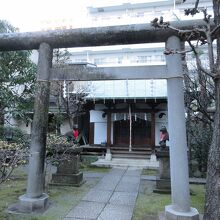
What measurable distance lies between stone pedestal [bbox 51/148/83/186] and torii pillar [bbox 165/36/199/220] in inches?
155

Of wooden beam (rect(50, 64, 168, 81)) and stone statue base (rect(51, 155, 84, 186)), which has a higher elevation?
wooden beam (rect(50, 64, 168, 81))

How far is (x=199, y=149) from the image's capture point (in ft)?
36.8

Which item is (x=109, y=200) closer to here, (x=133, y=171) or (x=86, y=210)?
(x=86, y=210)

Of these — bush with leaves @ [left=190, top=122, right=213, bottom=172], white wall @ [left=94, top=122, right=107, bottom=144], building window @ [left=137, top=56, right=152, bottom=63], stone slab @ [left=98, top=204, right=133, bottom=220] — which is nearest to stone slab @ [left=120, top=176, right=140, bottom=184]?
bush with leaves @ [left=190, top=122, right=213, bottom=172]

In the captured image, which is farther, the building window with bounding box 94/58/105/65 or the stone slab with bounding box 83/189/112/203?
the building window with bounding box 94/58/105/65

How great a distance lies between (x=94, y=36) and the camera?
6.73 meters

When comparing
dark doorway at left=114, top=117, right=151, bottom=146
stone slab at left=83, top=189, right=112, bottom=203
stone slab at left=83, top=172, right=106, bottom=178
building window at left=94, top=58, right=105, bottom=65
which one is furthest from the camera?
building window at left=94, top=58, right=105, bottom=65

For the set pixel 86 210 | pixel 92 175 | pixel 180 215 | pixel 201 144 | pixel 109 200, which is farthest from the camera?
pixel 92 175

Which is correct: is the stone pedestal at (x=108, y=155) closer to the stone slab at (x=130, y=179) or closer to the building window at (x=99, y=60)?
the stone slab at (x=130, y=179)

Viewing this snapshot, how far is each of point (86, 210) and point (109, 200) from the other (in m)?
1.15

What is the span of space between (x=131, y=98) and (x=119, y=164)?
3.72m

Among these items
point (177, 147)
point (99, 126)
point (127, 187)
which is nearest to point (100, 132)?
point (99, 126)

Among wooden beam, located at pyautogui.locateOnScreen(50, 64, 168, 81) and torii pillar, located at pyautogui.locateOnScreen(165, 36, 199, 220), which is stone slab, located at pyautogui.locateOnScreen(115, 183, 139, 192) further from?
wooden beam, located at pyautogui.locateOnScreen(50, 64, 168, 81)

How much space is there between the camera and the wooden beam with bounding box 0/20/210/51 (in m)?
6.45
